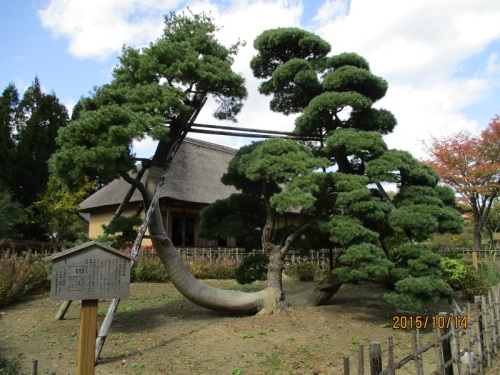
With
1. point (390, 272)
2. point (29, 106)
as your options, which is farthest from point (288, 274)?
point (29, 106)

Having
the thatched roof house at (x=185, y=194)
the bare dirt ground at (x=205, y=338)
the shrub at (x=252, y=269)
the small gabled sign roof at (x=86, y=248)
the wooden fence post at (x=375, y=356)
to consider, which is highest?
→ the thatched roof house at (x=185, y=194)

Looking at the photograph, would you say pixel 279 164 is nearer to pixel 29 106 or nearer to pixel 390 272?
pixel 390 272

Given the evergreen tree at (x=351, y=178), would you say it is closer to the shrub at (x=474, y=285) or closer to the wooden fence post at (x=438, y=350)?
the wooden fence post at (x=438, y=350)

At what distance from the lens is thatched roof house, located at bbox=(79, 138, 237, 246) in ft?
58.8

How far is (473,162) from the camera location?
19750 mm

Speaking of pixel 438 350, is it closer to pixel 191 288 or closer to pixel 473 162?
pixel 191 288

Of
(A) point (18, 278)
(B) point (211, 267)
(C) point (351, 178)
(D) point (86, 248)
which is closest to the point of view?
(D) point (86, 248)

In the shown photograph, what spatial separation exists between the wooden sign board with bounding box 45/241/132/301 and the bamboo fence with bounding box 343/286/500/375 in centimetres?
265

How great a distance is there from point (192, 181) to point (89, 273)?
14.4 metres

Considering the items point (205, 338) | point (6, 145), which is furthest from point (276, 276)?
point (6, 145)

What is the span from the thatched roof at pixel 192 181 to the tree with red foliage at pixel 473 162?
10381 millimetres

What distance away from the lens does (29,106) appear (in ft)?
71.0

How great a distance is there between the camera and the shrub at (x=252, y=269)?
8875mm

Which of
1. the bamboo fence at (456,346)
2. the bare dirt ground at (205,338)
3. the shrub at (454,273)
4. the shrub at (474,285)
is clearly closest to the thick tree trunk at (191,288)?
the bare dirt ground at (205,338)
